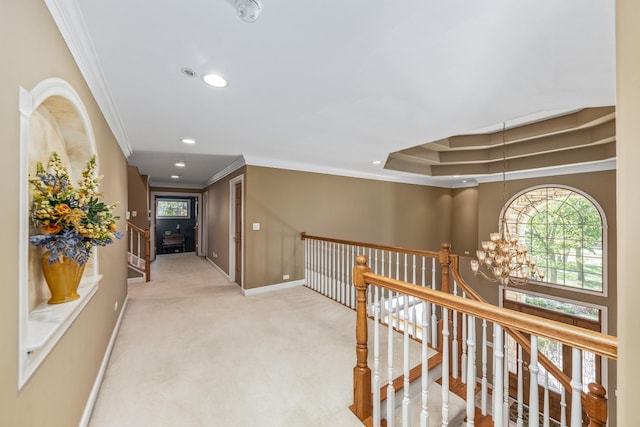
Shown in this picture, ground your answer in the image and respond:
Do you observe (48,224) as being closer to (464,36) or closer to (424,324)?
(424,324)

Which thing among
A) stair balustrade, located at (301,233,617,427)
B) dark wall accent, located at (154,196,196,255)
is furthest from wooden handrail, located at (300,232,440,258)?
dark wall accent, located at (154,196,196,255)

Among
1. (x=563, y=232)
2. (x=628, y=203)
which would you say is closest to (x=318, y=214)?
(x=628, y=203)

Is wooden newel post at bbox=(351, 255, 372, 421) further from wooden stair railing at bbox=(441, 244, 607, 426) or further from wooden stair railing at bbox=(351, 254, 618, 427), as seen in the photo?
wooden stair railing at bbox=(441, 244, 607, 426)

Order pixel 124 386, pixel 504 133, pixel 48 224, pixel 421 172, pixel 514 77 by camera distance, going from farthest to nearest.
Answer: pixel 421 172
pixel 504 133
pixel 124 386
pixel 514 77
pixel 48 224

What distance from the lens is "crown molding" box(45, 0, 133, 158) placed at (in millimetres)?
1188

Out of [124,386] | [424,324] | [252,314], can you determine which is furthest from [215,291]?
[424,324]

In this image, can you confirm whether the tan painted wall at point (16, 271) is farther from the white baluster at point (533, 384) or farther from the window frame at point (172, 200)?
the window frame at point (172, 200)

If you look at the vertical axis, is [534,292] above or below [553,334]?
below

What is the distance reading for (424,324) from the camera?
136 centimetres

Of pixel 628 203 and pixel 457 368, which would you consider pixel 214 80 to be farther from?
pixel 457 368

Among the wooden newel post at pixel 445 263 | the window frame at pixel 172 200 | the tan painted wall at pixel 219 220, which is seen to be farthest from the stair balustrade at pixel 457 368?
the window frame at pixel 172 200

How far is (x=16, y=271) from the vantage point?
34.1 inches

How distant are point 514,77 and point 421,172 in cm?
433

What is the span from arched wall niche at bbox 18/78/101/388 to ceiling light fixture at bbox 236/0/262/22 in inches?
35.3
